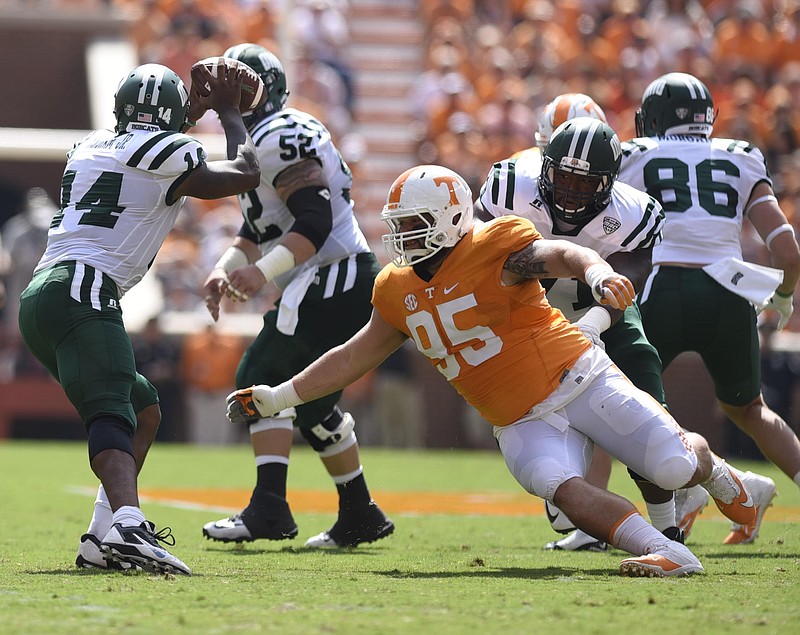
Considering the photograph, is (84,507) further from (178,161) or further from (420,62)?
(420,62)

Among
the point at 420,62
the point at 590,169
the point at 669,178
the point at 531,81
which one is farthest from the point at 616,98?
the point at 590,169

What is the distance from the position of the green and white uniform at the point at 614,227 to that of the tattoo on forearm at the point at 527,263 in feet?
2.39

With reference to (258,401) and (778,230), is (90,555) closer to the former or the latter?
(258,401)

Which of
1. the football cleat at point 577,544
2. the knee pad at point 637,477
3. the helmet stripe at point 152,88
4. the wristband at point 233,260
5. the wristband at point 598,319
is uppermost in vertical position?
the helmet stripe at point 152,88

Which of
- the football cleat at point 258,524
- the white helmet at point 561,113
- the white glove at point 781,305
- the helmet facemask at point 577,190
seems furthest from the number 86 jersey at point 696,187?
the football cleat at point 258,524

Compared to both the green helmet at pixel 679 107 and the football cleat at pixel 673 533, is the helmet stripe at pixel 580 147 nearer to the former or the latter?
the green helmet at pixel 679 107

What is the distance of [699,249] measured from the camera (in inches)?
237

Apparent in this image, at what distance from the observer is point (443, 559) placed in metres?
5.37

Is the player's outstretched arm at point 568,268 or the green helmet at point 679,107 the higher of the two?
the green helmet at point 679,107

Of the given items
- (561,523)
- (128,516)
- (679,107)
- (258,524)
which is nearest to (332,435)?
(258,524)

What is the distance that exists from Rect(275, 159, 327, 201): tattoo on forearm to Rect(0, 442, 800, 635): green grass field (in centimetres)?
161

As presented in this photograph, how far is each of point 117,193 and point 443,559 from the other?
1.95 m

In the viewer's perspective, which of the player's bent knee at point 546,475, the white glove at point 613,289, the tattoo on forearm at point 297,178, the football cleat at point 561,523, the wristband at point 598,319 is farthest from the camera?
the tattoo on forearm at point 297,178

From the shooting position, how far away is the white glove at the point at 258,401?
194 inches
